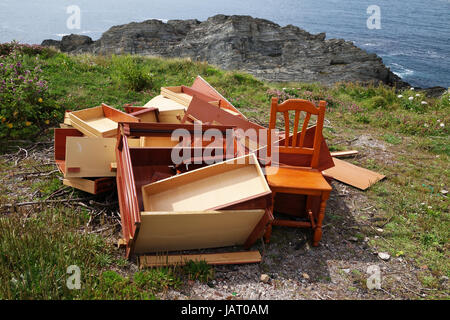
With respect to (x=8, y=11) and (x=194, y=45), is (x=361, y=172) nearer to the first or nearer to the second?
(x=194, y=45)

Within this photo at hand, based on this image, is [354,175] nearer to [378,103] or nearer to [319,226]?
[319,226]

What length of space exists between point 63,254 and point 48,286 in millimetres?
379

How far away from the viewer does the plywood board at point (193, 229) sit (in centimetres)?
308

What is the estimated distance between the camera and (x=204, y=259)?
337 cm

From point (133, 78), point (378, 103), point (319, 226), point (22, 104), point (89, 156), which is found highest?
point (133, 78)

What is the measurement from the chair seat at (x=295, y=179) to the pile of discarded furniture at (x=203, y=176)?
1 centimetres

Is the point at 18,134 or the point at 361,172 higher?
the point at 18,134

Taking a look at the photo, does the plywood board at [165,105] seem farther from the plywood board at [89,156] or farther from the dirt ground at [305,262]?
the dirt ground at [305,262]

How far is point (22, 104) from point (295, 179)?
18.0ft

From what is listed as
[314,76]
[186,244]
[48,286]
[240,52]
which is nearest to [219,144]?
[186,244]

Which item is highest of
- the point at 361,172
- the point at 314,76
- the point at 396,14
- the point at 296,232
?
the point at 396,14

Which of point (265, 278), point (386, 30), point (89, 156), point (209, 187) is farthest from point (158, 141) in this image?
point (386, 30)

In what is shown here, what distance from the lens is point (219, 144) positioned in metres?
4.43

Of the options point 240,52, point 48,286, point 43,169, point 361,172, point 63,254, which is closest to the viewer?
point 48,286
